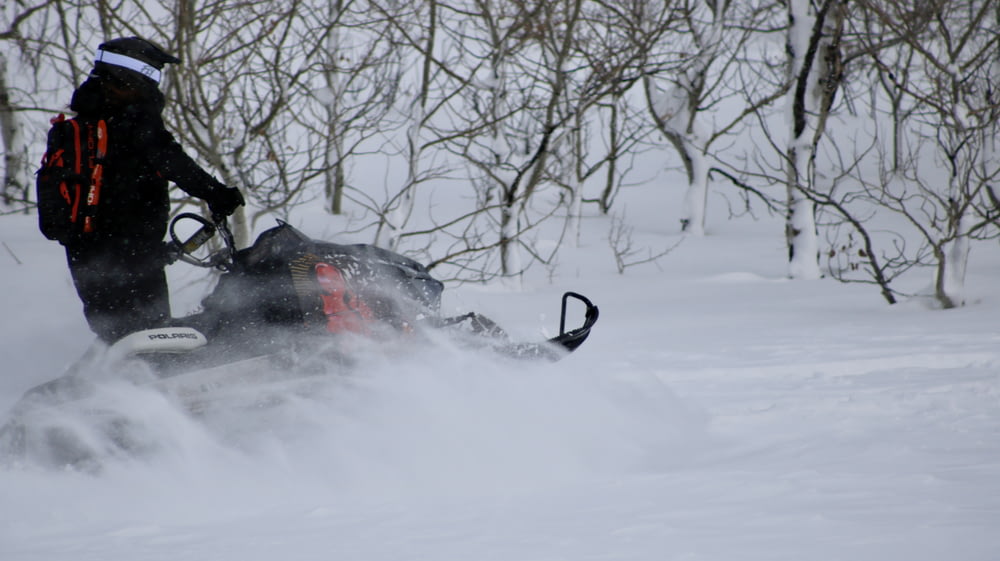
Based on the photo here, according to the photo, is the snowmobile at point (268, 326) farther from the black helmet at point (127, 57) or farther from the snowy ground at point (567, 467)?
the black helmet at point (127, 57)

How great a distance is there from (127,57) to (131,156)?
0.39m

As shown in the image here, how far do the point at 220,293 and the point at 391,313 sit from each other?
68 centimetres

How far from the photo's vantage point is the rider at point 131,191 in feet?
10.7

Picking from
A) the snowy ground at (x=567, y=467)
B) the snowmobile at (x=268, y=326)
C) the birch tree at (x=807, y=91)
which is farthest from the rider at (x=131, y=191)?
the birch tree at (x=807, y=91)

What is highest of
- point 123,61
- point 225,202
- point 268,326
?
point 123,61

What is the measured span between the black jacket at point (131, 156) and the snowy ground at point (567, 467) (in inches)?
33.7

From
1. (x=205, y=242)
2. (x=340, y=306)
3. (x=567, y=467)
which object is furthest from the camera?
(x=205, y=242)

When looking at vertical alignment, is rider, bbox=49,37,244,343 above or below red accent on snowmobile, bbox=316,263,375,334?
above

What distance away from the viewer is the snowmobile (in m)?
2.94

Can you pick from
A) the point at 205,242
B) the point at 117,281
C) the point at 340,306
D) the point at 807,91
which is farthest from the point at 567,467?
the point at 807,91

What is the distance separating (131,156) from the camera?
3355mm

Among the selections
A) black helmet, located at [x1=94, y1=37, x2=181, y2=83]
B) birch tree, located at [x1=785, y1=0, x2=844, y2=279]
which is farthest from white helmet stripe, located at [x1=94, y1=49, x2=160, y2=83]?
birch tree, located at [x1=785, y1=0, x2=844, y2=279]

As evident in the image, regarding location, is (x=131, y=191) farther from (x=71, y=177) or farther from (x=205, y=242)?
(x=205, y=242)

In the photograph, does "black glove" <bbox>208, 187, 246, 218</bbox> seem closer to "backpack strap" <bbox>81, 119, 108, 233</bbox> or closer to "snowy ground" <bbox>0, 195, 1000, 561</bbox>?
"backpack strap" <bbox>81, 119, 108, 233</bbox>
